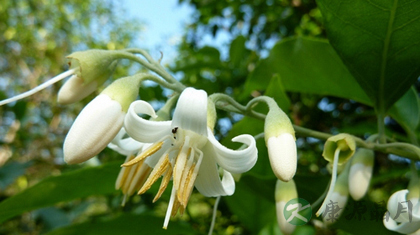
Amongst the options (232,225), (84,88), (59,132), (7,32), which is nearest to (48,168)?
(59,132)

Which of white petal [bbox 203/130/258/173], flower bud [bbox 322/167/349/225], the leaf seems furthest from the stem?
the leaf

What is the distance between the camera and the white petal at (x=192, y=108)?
33.0 inches

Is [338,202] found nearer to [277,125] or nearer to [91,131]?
[277,125]

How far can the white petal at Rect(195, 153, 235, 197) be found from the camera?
102 centimetres

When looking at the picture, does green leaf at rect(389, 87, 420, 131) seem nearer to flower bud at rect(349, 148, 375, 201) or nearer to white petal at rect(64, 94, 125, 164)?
flower bud at rect(349, 148, 375, 201)

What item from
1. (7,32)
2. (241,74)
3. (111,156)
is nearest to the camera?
(241,74)

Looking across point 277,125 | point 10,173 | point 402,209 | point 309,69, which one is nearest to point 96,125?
point 277,125

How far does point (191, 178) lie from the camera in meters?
0.94

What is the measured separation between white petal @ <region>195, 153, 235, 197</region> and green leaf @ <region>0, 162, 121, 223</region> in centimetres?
49

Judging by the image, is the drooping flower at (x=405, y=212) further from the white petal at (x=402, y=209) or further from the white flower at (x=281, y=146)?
the white flower at (x=281, y=146)

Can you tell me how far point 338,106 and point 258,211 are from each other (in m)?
1.63

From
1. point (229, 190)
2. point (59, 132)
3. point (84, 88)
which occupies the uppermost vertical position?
point (84, 88)

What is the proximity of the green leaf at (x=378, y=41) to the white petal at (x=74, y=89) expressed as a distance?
26.6 inches

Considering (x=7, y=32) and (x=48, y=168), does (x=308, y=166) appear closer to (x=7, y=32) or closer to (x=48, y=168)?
(x=48, y=168)
